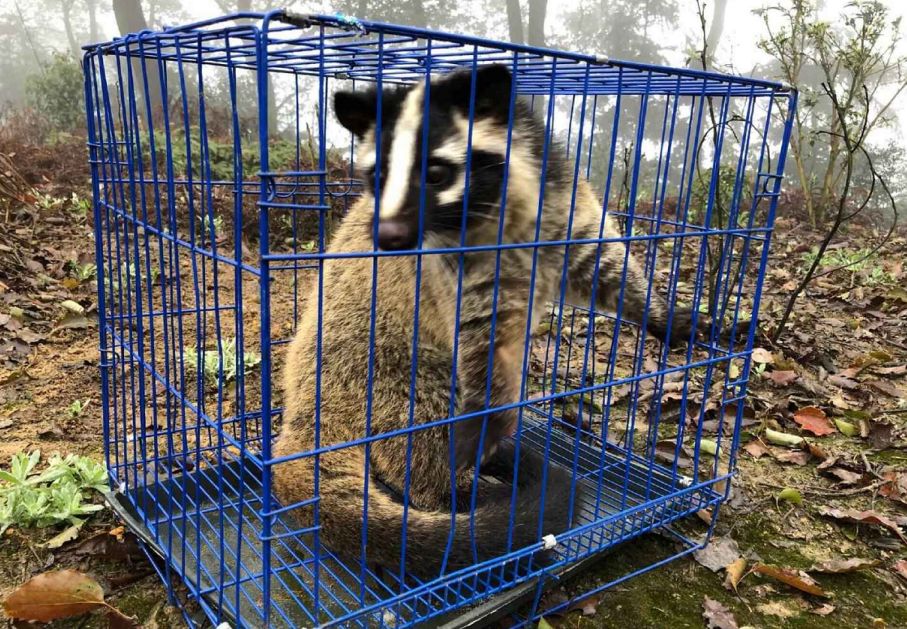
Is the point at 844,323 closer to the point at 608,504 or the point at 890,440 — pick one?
the point at 890,440

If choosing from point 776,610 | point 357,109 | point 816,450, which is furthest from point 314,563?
point 816,450

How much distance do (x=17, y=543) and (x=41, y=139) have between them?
11.4 metres

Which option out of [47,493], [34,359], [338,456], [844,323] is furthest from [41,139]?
[844,323]

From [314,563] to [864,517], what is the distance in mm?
2458

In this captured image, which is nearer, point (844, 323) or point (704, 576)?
point (704, 576)

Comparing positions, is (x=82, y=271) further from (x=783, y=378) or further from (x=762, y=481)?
(x=783, y=378)

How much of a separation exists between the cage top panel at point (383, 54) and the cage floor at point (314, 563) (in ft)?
4.16

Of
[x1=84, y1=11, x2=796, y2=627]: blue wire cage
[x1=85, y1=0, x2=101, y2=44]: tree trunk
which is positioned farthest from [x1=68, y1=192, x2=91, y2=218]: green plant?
[x1=85, y1=0, x2=101, y2=44]: tree trunk

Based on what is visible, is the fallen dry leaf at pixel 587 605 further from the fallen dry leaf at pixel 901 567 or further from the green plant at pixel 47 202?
the green plant at pixel 47 202

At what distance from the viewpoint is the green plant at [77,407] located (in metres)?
3.69

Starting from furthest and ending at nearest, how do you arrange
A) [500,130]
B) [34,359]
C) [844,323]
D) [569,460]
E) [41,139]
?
[41,139], [844,323], [34,359], [569,460], [500,130]

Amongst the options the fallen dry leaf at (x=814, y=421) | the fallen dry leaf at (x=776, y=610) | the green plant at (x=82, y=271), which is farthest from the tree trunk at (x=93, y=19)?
the fallen dry leaf at (x=776, y=610)

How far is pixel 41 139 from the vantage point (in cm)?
1162

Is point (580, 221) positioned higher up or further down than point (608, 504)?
higher up
